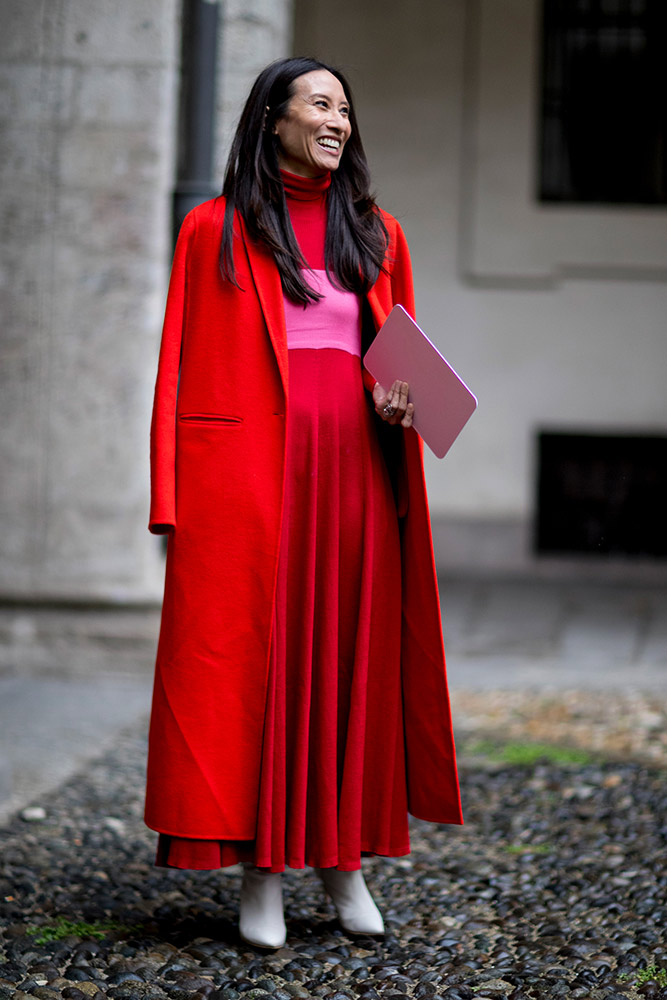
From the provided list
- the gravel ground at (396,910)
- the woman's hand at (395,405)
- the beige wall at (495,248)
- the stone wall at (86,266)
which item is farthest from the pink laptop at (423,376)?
the beige wall at (495,248)

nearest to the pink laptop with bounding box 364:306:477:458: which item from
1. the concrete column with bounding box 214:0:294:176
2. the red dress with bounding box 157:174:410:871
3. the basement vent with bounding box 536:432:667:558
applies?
the red dress with bounding box 157:174:410:871

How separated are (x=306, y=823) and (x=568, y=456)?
19.5 feet

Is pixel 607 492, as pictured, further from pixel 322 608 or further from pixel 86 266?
pixel 322 608

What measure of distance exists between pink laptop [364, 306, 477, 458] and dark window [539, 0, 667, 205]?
233 inches

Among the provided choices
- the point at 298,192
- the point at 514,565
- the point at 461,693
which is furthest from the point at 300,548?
the point at 514,565

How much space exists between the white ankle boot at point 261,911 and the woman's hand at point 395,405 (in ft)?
3.23

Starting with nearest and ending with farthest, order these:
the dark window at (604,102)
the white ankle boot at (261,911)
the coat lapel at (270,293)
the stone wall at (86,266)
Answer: the coat lapel at (270,293) → the white ankle boot at (261,911) → the stone wall at (86,266) → the dark window at (604,102)

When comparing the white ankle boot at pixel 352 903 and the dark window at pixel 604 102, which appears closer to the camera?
the white ankle boot at pixel 352 903

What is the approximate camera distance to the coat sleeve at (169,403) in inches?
102

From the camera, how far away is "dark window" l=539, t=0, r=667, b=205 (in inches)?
321

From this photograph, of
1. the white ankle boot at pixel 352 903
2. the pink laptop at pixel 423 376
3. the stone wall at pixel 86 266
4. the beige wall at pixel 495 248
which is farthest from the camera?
the beige wall at pixel 495 248

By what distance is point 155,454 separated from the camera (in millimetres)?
2604

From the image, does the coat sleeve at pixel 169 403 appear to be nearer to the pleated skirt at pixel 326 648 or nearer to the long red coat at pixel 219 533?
the long red coat at pixel 219 533

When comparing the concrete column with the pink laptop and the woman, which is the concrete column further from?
the pink laptop
